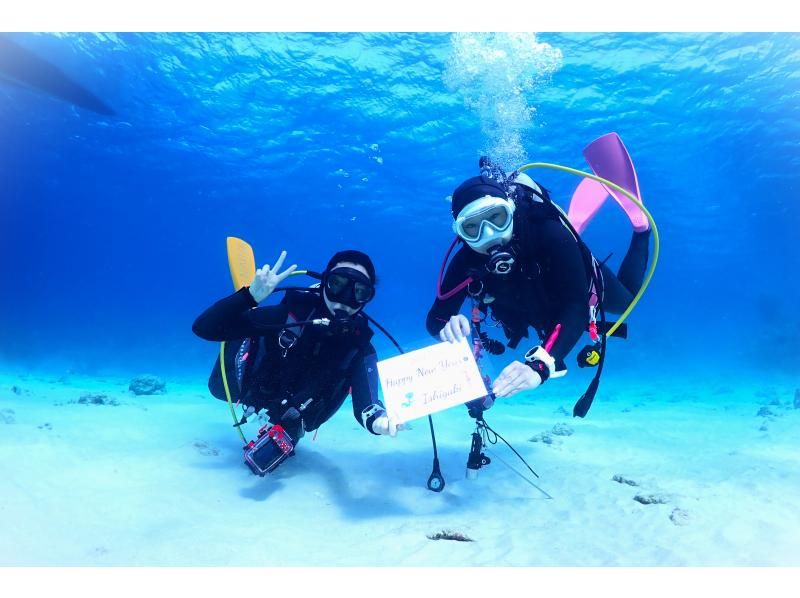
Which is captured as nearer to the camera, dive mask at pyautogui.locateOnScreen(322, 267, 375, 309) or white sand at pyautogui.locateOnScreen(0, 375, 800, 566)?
white sand at pyautogui.locateOnScreen(0, 375, 800, 566)

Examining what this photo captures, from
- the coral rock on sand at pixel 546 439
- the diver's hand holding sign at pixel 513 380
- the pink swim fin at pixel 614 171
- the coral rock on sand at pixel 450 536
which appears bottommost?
the coral rock on sand at pixel 546 439

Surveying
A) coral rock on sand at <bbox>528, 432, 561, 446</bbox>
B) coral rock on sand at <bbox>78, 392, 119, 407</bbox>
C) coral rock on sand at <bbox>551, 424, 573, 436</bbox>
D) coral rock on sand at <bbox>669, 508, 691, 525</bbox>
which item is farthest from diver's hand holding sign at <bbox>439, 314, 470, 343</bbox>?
coral rock on sand at <bbox>78, 392, 119, 407</bbox>

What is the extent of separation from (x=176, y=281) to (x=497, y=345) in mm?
79094

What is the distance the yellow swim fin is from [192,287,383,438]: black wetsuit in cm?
49

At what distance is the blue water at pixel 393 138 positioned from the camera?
14836mm

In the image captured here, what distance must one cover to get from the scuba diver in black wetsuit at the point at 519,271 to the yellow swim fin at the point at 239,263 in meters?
2.13

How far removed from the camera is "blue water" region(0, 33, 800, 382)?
584 inches

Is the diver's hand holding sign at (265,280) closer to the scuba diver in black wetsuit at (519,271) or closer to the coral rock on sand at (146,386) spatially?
the scuba diver in black wetsuit at (519,271)

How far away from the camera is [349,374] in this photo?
4449 millimetres

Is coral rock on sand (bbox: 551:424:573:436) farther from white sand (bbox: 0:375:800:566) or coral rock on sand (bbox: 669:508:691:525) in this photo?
coral rock on sand (bbox: 669:508:691:525)

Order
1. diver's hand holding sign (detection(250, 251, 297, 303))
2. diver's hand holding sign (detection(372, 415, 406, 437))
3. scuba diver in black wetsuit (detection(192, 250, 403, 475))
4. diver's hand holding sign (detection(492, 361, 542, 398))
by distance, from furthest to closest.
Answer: scuba diver in black wetsuit (detection(192, 250, 403, 475)) → diver's hand holding sign (detection(250, 251, 297, 303)) → diver's hand holding sign (detection(372, 415, 406, 437)) → diver's hand holding sign (detection(492, 361, 542, 398))

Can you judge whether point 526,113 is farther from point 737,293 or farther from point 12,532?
point 737,293

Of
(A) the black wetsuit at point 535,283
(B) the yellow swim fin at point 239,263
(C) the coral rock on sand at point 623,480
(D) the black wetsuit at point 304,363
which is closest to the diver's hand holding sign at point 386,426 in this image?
(D) the black wetsuit at point 304,363

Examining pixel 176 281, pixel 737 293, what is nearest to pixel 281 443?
pixel 737 293
